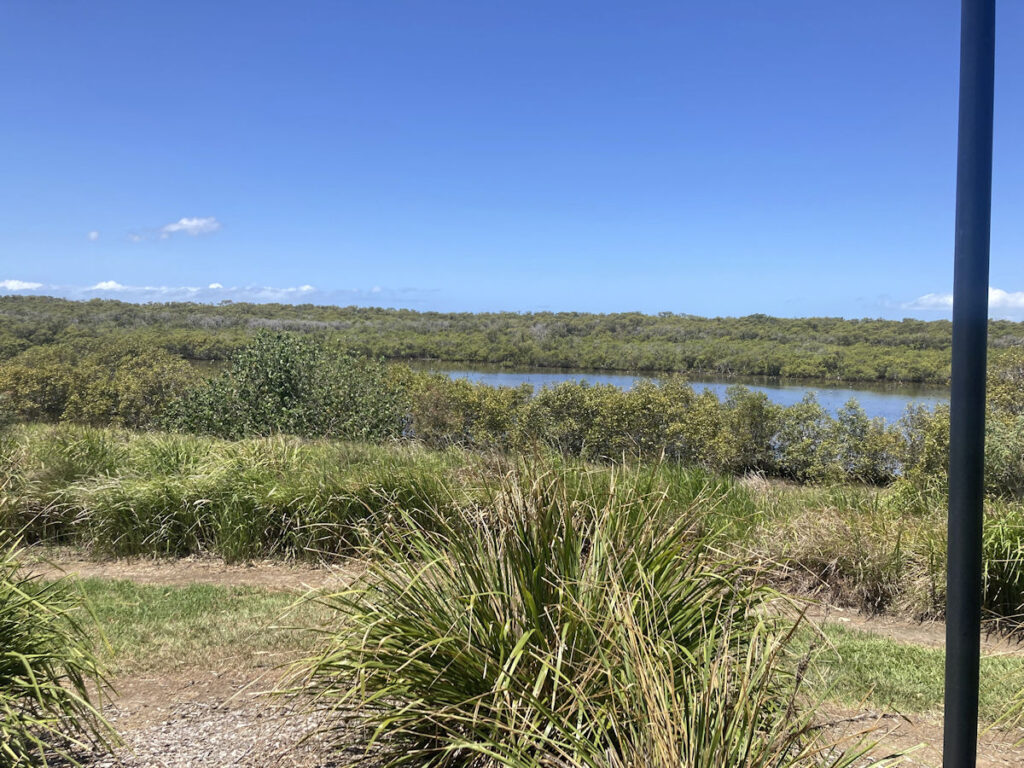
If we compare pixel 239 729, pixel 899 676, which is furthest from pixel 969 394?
pixel 899 676

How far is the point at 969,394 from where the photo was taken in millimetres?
1921

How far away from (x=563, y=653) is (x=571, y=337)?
55.6 metres

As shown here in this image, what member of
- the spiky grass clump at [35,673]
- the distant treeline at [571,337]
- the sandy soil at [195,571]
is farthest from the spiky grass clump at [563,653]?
the distant treeline at [571,337]

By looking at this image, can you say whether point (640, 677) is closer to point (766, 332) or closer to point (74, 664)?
point (74, 664)

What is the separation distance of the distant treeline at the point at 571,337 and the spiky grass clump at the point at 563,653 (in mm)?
14942

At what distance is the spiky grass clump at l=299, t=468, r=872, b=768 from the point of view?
2219mm

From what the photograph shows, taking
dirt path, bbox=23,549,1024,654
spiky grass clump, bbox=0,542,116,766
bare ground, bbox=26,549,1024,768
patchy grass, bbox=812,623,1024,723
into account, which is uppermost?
spiky grass clump, bbox=0,542,116,766

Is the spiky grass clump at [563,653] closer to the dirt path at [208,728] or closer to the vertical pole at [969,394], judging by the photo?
the dirt path at [208,728]

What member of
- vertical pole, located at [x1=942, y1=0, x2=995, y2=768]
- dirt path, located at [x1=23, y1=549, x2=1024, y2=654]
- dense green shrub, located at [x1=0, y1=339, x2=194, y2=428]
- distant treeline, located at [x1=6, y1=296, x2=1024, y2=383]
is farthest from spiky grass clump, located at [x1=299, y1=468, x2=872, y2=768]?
dense green shrub, located at [x1=0, y1=339, x2=194, y2=428]

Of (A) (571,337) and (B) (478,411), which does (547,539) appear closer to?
(B) (478,411)

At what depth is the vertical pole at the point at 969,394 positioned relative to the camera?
6.32ft

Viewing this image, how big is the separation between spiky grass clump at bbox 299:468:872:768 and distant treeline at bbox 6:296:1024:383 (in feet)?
49.0

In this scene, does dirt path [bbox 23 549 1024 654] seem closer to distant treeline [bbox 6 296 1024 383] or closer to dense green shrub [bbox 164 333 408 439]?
dense green shrub [bbox 164 333 408 439]

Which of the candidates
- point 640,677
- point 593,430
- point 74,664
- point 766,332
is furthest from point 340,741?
point 766,332
